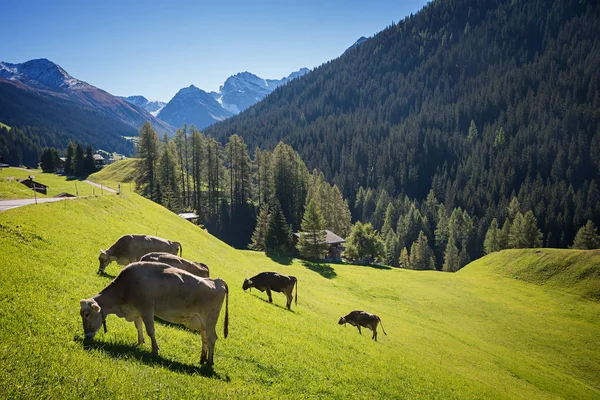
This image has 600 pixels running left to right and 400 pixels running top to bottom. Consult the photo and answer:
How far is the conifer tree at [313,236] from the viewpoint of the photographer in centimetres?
6612

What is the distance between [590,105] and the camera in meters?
187

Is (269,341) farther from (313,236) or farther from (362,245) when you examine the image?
(362,245)

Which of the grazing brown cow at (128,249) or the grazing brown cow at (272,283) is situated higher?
the grazing brown cow at (128,249)

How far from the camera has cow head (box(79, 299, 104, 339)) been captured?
8.87 metres

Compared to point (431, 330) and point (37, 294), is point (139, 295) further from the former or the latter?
point (431, 330)

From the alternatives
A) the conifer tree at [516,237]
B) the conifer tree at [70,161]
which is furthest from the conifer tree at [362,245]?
the conifer tree at [70,161]

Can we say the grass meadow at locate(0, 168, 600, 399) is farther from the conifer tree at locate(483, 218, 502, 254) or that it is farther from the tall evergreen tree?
the conifer tree at locate(483, 218, 502, 254)

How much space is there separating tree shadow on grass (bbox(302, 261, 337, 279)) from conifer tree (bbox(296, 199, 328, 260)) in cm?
466

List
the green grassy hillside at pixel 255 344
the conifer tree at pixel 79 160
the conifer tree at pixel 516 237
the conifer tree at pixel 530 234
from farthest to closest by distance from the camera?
1. the conifer tree at pixel 79 160
2. the conifer tree at pixel 516 237
3. the conifer tree at pixel 530 234
4. the green grassy hillside at pixel 255 344

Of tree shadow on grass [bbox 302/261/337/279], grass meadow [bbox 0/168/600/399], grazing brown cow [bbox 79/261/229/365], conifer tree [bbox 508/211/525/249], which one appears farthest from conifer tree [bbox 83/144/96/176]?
conifer tree [bbox 508/211/525/249]

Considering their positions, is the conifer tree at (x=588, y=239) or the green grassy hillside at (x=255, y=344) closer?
the green grassy hillside at (x=255, y=344)

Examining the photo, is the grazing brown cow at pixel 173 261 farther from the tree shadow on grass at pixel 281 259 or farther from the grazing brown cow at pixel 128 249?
the tree shadow on grass at pixel 281 259

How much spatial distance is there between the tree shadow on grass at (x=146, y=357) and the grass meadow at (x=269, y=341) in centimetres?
5

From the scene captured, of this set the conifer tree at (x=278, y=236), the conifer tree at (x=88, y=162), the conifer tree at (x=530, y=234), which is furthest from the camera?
the conifer tree at (x=88, y=162)
